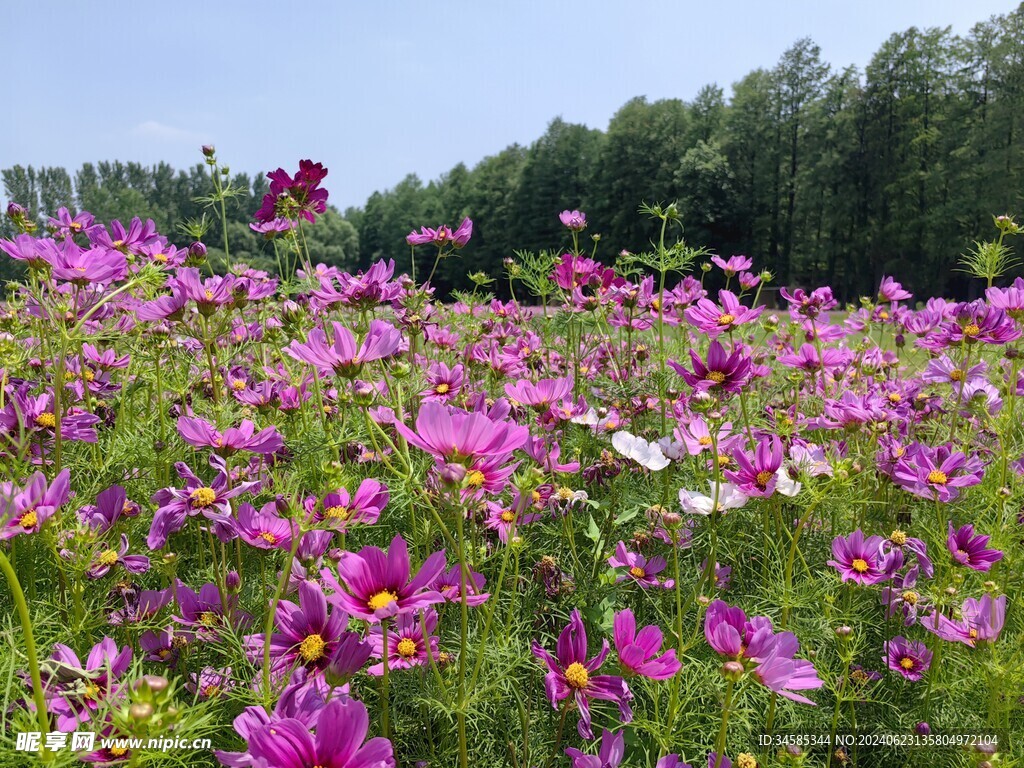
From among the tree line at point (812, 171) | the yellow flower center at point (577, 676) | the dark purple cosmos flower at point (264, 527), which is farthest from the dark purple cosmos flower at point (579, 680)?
the tree line at point (812, 171)

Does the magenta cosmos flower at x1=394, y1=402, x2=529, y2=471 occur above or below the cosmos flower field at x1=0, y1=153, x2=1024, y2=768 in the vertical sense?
above

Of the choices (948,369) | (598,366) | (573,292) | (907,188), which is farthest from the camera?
(907,188)

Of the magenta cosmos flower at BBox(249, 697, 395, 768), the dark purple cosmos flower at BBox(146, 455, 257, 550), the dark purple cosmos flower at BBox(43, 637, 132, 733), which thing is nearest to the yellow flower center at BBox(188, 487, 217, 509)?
the dark purple cosmos flower at BBox(146, 455, 257, 550)

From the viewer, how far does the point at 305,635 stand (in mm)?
994

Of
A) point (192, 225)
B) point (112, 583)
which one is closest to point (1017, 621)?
point (112, 583)

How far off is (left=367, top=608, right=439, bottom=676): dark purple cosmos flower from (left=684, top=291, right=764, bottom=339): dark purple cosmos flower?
1065 millimetres

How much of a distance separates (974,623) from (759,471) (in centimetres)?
56

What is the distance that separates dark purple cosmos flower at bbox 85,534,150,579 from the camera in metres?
1.21

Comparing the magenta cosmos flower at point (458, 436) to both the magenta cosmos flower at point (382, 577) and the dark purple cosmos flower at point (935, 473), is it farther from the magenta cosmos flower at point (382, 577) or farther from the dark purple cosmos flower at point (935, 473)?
the dark purple cosmos flower at point (935, 473)

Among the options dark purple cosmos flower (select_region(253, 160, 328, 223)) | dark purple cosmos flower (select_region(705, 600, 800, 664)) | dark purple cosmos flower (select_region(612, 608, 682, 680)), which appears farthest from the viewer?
dark purple cosmos flower (select_region(253, 160, 328, 223))

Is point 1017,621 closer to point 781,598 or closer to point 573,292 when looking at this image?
point 781,598

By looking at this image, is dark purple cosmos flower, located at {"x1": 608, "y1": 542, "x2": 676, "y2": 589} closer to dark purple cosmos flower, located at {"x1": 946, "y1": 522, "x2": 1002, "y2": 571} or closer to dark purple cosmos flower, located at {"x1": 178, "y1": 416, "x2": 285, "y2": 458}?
dark purple cosmos flower, located at {"x1": 946, "y1": 522, "x2": 1002, "y2": 571}

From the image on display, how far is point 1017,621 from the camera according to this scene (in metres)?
1.50

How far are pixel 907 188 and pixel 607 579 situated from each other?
87.4ft
